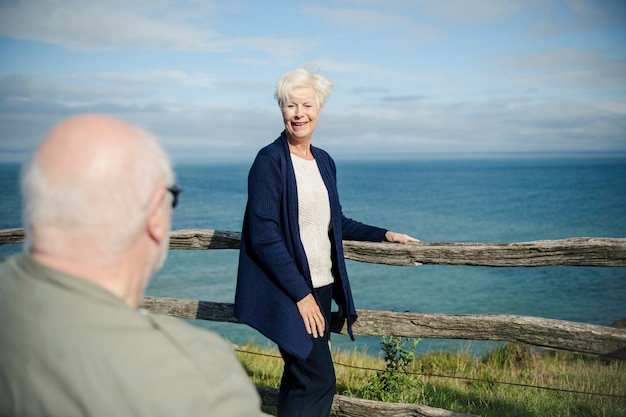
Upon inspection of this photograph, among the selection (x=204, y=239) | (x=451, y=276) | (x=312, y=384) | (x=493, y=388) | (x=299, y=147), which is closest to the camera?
(x=312, y=384)

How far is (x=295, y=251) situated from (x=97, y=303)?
1915mm

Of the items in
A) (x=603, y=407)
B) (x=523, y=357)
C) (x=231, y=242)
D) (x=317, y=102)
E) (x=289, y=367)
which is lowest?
(x=523, y=357)

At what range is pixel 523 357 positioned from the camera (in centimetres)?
736

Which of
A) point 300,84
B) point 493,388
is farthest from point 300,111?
point 493,388

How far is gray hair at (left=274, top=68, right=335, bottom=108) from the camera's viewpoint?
3004mm

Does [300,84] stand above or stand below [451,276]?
above

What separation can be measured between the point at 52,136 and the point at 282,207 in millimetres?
1857

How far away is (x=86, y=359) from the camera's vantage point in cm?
96

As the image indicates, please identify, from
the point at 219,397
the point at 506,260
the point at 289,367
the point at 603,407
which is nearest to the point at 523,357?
the point at 603,407

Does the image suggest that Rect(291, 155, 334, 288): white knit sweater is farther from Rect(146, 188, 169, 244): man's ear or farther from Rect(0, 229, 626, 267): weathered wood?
Rect(146, 188, 169, 244): man's ear

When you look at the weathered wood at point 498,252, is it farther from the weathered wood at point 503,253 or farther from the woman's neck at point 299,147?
the woman's neck at point 299,147

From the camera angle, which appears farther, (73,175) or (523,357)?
(523,357)

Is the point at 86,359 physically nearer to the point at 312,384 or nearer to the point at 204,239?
the point at 312,384

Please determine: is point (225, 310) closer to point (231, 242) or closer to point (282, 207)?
point (231, 242)
